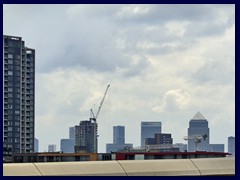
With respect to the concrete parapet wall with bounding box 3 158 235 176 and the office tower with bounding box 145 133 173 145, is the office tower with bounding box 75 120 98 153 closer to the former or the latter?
the office tower with bounding box 145 133 173 145

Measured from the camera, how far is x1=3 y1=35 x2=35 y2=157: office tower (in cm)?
9194

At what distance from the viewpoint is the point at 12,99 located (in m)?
96.3

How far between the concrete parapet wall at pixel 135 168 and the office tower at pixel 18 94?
65679 millimetres

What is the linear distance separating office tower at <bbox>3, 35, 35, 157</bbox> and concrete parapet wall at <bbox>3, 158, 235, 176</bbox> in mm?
65679

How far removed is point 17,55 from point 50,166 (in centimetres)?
7433

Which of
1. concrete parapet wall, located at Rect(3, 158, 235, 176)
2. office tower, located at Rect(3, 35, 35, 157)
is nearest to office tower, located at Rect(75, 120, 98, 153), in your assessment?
office tower, located at Rect(3, 35, 35, 157)

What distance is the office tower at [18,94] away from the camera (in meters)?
91.9

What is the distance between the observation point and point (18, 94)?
3836 inches

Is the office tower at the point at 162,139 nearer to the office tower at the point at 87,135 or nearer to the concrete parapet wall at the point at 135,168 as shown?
the office tower at the point at 87,135

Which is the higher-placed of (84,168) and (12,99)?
(12,99)

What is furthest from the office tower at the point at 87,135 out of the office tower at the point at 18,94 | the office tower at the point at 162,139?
the office tower at the point at 18,94
